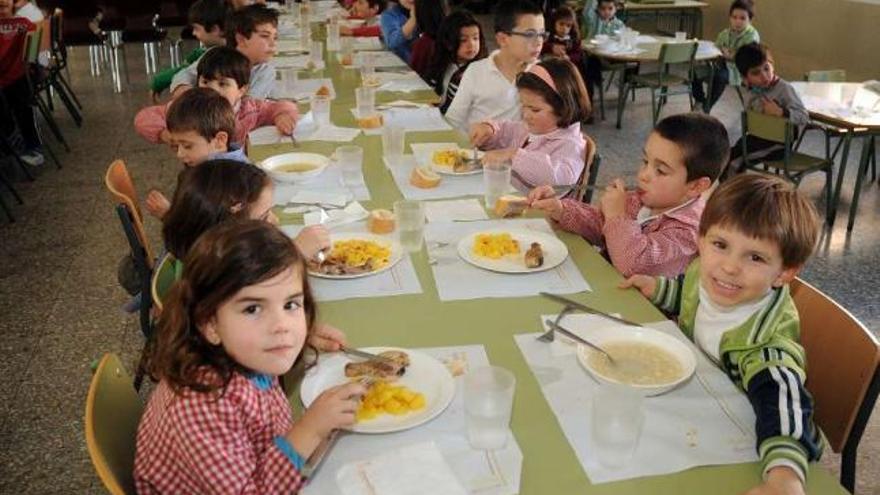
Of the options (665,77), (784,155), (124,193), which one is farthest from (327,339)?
(665,77)

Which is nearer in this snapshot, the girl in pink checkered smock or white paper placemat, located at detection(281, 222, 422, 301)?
the girl in pink checkered smock

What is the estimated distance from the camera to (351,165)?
2.62 metres

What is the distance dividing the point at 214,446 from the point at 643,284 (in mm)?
1106

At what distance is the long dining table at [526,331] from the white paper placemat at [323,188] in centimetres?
4

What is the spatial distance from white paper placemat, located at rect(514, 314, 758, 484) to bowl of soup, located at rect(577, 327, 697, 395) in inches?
1.0

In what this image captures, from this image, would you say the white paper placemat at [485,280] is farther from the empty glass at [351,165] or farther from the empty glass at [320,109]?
the empty glass at [320,109]

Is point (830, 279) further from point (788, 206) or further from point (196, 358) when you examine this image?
point (196, 358)

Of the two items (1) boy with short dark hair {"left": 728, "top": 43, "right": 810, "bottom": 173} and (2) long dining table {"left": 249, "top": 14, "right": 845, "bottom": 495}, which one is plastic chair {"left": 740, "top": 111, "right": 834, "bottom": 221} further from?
(2) long dining table {"left": 249, "top": 14, "right": 845, "bottom": 495}

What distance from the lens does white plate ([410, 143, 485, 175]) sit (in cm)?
276

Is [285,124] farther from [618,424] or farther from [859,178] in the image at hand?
[859,178]

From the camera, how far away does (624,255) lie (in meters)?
2.09

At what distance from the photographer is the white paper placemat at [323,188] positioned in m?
2.54

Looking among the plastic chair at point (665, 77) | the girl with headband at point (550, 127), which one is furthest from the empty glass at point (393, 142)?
the plastic chair at point (665, 77)

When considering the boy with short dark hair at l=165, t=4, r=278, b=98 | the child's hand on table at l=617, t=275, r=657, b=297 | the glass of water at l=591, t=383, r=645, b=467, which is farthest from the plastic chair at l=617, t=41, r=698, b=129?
the glass of water at l=591, t=383, r=645, b=467
